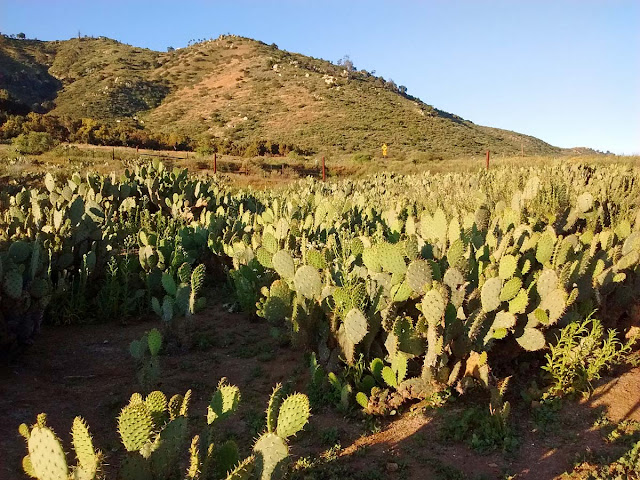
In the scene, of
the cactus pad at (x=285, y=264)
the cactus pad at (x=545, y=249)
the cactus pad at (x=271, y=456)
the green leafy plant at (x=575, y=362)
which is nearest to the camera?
the cactus pad at (x=271, y=456)

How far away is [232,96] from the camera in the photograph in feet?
162

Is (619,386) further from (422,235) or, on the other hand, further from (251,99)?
(251,99)

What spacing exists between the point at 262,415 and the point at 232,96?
49296mm

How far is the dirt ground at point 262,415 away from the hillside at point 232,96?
32057 mm

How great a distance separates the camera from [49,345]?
3.83 m

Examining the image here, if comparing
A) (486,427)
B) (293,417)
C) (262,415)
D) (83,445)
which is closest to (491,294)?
(486,427)

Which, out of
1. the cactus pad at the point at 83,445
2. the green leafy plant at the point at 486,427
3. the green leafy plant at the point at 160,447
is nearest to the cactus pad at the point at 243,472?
the green leafy plant at the point at 160,447

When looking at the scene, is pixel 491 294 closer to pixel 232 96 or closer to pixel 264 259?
pixel 264 259

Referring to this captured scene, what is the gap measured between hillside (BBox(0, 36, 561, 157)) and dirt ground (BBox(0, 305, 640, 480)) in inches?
1262

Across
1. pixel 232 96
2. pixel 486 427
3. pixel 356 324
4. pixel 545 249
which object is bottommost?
pixel 486 427

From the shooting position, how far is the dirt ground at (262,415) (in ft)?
8.06

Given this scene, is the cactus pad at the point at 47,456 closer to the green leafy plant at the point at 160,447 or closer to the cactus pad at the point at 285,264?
the green leafy plant at the point at 160,447

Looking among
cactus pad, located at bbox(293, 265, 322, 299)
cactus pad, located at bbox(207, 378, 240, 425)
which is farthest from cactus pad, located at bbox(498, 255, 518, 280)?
cactus pad, located at bbox(207, 378, 240, 425)

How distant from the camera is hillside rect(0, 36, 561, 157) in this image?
133ft
